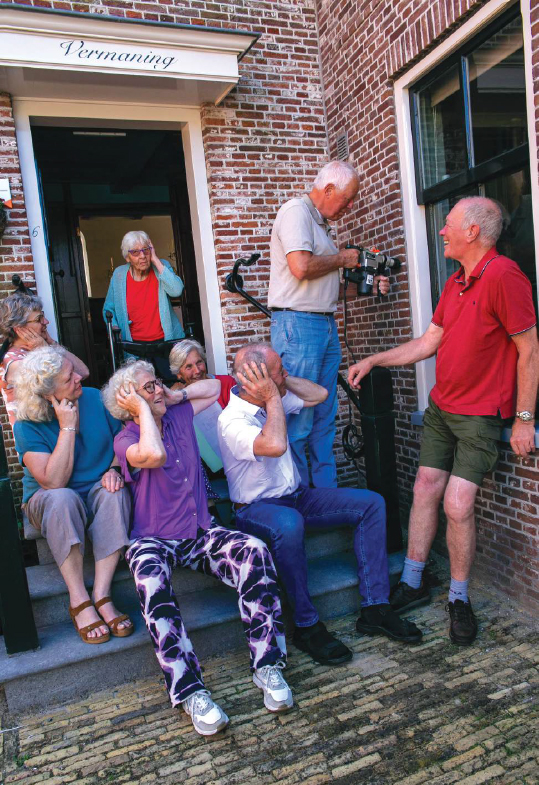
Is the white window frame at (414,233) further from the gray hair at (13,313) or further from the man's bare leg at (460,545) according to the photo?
the gray hair at (13,313)

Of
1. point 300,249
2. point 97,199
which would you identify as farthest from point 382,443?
point 97,199

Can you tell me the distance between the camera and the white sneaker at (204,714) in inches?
87.2

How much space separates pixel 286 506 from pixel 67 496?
104cm

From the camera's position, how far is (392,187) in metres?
3.96

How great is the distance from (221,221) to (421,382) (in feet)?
6.30

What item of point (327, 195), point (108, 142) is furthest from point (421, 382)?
point (108, 142)

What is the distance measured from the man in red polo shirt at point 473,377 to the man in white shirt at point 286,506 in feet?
0.81

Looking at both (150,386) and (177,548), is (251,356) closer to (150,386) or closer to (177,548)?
(150,386)

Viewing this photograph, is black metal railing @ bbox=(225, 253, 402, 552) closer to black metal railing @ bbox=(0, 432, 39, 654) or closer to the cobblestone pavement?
the cobblestone pavement

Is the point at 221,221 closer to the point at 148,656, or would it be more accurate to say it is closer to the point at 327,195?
the point at 327,195

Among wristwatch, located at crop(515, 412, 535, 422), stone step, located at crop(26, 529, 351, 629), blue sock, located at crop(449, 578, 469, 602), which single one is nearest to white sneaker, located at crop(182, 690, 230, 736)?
stone step, located at crop(26, 529, 351, 629)

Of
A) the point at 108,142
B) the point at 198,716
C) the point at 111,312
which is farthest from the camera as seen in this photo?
the point at 108,142

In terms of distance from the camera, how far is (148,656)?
8.91 feet

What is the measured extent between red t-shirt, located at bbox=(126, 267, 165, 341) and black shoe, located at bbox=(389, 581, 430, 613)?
2.51 m
